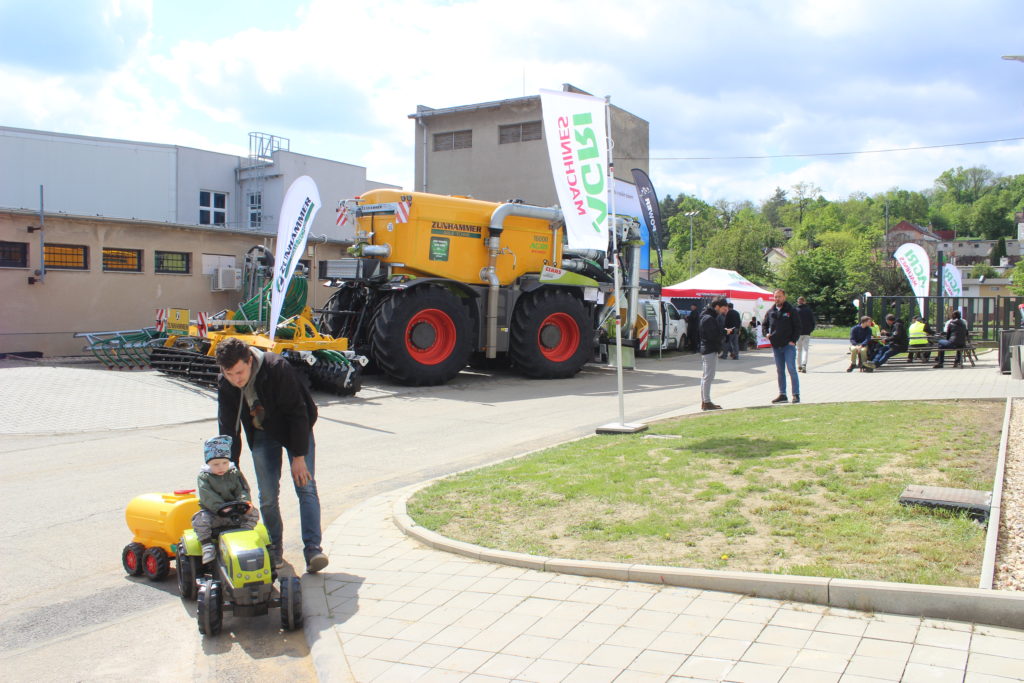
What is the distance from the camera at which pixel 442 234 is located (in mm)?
15602

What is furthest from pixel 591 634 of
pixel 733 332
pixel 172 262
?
pixel 733 332

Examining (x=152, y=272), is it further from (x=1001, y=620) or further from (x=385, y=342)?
(x=1001, y=620)

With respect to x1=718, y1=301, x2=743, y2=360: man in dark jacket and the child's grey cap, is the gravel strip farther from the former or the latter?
x1=718, y1=301, x2=743, y2=360: man in dark jacket

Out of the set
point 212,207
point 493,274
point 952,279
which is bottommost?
point 493,274

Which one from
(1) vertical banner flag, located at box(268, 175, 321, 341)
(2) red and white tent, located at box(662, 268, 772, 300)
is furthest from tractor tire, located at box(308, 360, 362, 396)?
(2) red and white tent, located at box(662, 268, 772, 300)

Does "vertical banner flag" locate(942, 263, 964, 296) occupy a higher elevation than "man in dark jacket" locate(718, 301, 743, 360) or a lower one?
higher

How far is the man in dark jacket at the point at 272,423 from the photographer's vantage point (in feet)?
16.0

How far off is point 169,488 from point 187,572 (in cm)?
289

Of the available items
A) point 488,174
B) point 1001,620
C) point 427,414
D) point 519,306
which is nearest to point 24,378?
point 427,414

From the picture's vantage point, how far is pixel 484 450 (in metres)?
9.47

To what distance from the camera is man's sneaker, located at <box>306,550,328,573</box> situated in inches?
200

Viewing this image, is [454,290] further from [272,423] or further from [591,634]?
[591,634]

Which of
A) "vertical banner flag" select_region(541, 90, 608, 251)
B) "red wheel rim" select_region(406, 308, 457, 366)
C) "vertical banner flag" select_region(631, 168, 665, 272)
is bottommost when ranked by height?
Result: "red wheel rim" select_region(406, 308, 457, 366)

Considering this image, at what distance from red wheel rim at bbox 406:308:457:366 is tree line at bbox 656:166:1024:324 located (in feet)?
34.3
